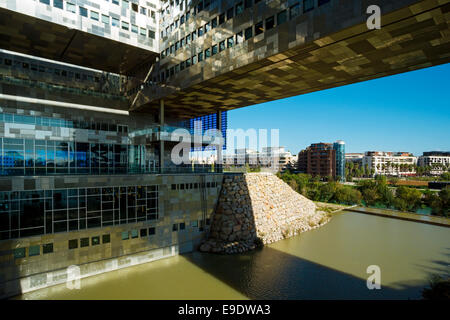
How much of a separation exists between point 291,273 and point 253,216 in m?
9.55

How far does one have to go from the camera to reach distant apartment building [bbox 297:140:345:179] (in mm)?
105812

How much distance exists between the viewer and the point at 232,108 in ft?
112

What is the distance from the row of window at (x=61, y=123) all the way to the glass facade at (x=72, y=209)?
1067 cm

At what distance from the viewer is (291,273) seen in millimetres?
19391

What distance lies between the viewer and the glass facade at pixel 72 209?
16375mm

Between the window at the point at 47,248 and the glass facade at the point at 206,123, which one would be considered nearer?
the window at the point at 47,248

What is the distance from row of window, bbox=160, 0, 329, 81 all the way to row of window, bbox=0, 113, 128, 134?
8.66m

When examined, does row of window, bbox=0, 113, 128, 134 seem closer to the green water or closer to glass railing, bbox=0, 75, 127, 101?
glass railing, bbox=0, 75, 127, 101

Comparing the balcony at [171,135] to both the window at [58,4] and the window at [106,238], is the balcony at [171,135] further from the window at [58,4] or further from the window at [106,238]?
the window at [58,4]

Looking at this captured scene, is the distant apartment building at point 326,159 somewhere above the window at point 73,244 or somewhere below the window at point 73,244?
above

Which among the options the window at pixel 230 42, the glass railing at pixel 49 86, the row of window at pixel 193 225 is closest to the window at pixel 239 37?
the window at pixel 230 42

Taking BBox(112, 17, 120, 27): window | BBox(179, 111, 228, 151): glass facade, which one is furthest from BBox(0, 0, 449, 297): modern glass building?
BBox(179, 111, 228, 151): glass facade

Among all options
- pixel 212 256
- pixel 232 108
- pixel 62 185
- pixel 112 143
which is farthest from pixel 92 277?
pixel 232 108
